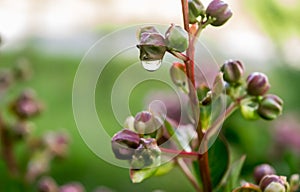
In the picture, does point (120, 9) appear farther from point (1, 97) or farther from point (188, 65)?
point (188, 65)

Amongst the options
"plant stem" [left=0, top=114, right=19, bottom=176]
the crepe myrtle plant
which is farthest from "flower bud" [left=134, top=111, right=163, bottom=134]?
"plant stem" [left=0, top=114, right=19, bottom=176]

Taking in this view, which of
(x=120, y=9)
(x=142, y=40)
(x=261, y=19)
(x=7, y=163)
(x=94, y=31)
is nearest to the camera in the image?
→ (x=142, y=40)

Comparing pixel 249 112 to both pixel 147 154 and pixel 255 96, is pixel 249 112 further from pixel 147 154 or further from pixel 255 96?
pixel 147 154

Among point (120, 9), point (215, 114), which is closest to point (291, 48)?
point (215, 114)

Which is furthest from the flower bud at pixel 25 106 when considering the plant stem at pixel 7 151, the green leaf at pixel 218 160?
the green leaf at pixel 218 160

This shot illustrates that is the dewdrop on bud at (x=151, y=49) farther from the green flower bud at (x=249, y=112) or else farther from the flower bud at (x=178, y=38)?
the green flower bud at (x=249, y=112)

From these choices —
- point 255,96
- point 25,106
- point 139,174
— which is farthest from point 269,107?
point 25,106
